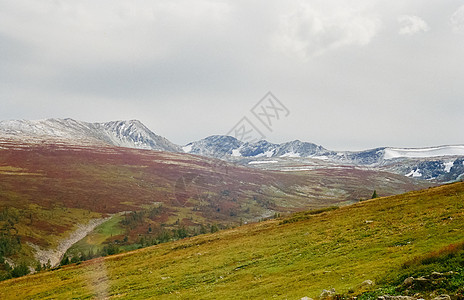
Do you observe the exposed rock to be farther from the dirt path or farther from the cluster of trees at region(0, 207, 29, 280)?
the dirt path

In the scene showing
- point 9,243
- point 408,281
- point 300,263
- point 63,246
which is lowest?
point 63,246

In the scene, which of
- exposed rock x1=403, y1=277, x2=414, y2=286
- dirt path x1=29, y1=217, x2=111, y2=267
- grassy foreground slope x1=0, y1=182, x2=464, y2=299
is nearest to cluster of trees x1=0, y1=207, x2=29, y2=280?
dirt path x1=29, y1=217, x2=111, y2=267

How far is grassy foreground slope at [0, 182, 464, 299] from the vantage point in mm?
24812

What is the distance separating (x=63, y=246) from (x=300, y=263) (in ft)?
448

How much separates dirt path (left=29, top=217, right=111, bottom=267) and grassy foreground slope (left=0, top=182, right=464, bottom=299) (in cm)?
7480

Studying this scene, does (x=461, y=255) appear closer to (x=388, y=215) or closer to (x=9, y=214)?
(x=388, y=215)

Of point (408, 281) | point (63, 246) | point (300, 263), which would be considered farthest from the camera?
point (63, 246)

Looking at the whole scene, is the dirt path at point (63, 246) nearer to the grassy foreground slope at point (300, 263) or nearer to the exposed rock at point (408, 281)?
the grassy foreground slope at point (300, 263)

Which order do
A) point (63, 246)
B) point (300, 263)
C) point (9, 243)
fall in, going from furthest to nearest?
point (63, 246) < point (9, 243) < point (300, 263)

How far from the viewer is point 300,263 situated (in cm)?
3306

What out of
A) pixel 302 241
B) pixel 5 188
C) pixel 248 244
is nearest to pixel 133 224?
pixel 5 188

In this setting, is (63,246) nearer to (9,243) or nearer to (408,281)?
(9,243)

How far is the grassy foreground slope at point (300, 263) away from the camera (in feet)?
81.4

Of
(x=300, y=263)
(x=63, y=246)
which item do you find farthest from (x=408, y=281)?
(x=63, y=246)
